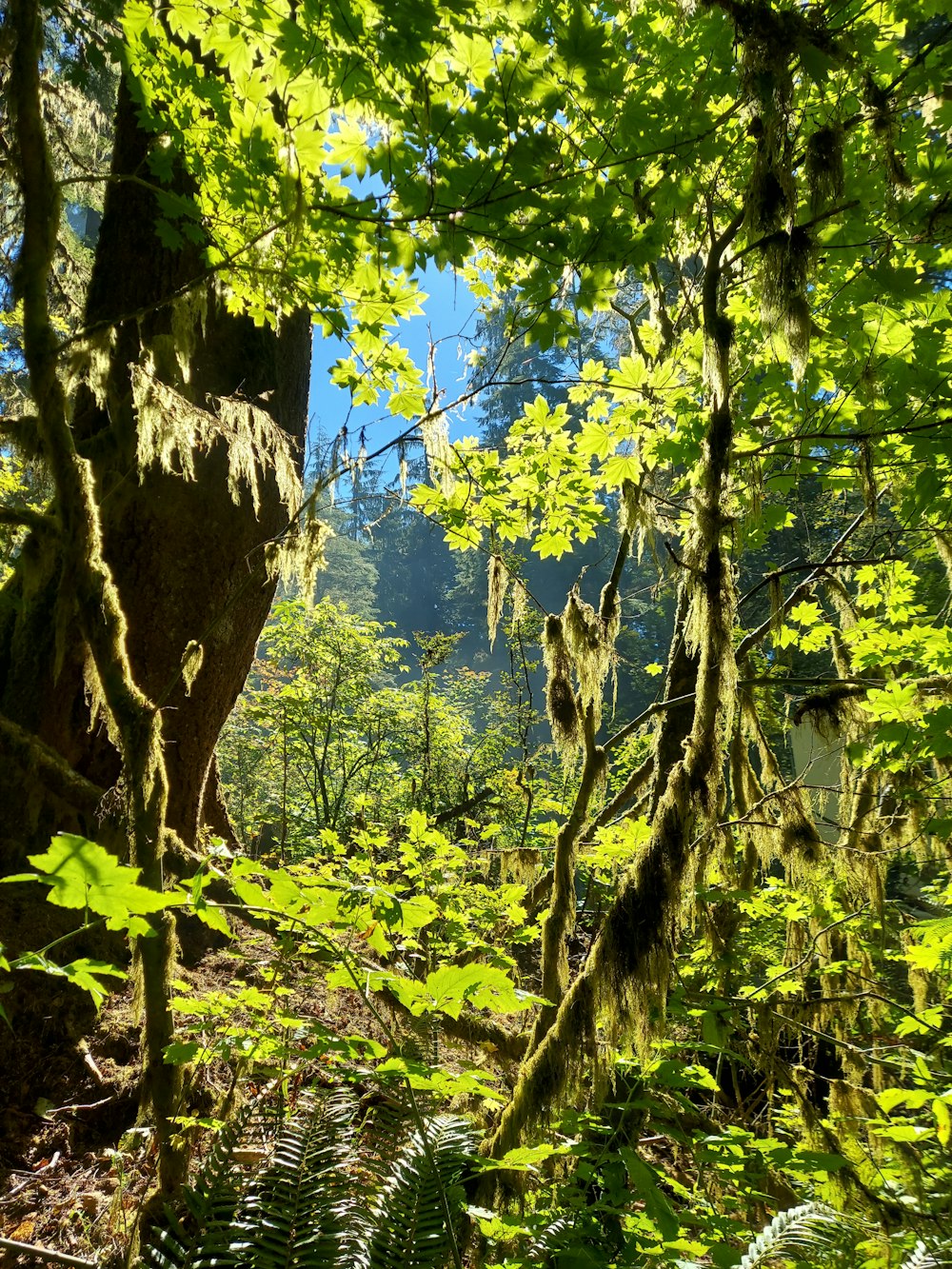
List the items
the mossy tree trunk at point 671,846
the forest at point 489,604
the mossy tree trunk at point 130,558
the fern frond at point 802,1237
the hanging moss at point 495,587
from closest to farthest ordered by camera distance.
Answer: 1. the fern frond at point 802,1237
2. the forest at point 489,604
3. the mossy tree trunk at point 671,846
4. the mossy tree trunk at point 130,558
5. the hanging moss at point 495,587

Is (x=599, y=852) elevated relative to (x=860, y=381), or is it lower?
lower

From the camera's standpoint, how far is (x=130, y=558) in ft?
11.8

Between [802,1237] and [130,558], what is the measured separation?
388cm

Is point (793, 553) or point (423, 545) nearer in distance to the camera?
point (793, 553)

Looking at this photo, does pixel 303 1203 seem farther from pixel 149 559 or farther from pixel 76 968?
pixel 149 559

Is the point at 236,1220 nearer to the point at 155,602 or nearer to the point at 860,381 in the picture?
the point at 155,602

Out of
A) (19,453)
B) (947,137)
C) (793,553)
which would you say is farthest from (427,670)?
(793,553)

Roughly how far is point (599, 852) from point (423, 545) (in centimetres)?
4812

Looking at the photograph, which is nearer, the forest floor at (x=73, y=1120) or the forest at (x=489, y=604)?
the forest at (x=489, y=604)

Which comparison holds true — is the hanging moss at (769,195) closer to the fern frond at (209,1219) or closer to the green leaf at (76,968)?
the green leaf at (76,968)

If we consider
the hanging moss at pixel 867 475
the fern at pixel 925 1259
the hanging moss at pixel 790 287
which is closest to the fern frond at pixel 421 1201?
the fern at pixel 925 1259

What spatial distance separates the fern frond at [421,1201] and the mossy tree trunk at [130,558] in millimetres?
937

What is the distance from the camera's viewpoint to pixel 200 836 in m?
3.74

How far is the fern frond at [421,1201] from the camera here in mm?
1486
